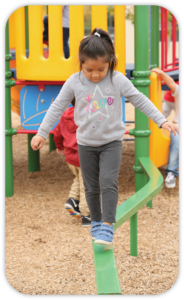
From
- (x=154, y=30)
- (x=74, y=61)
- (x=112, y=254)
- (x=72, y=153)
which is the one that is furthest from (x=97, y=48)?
(x=154, y=30)

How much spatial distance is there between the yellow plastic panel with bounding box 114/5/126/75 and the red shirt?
77cm

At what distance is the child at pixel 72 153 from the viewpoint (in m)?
3.55

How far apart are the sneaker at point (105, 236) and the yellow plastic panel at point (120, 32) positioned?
2.02 m

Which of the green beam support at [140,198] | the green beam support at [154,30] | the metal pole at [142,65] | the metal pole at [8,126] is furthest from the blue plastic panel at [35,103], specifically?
the green beam support at [154,30]

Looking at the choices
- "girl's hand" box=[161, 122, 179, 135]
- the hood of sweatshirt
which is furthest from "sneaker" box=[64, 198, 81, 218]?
"girl's hand" box=[161, 122, 179, 135]

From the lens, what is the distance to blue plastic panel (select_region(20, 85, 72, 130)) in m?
4.16

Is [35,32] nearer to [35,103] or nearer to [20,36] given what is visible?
[20,36]

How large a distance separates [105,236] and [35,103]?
2.28 metres

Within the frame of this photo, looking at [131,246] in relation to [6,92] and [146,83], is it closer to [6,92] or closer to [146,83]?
[146,83]

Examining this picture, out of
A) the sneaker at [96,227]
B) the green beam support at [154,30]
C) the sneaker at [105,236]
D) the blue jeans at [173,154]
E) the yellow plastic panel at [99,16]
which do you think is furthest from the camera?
the green beam support at [154,30]

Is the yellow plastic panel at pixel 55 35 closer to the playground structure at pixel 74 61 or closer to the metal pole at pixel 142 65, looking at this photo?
the playground structure at pixel 74 61

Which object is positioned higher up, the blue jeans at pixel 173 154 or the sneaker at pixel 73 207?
the blue jeans at pixel 173 154

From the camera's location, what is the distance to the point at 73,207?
3.63 meters

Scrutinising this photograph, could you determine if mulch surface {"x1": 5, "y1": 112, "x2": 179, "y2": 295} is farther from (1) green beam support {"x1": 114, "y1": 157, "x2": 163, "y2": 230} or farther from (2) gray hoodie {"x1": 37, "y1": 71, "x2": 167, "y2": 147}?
(2) gray hoodie {"x1": 37, "y1": 71, "x2": 167, "y2": 147}
